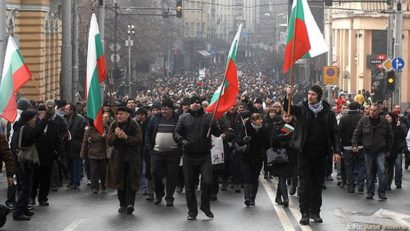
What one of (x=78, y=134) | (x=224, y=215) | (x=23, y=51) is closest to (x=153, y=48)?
(x=23, y=51)

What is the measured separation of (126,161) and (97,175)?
3479 mm

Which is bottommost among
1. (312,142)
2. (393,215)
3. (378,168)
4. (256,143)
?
(393,215)

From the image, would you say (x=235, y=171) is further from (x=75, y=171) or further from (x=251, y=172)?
(x=75, y=171)

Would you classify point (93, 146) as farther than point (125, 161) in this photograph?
Yes

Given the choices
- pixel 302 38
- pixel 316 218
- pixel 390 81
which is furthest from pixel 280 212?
pixel 390 81

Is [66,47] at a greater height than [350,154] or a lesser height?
greater

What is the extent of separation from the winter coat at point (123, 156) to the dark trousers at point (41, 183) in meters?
1.27

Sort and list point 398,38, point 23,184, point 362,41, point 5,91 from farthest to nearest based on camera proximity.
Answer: point 362,41, point 398,38, point 5,91, point 23,184

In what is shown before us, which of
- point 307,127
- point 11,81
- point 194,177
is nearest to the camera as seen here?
point 307,127

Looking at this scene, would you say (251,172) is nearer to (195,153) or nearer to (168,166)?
(168,166)

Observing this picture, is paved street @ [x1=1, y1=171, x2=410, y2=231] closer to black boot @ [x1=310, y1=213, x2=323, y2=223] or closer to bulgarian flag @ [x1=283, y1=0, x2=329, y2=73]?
black boot @ [x1=310, y1=213, x2=323, y2=223]

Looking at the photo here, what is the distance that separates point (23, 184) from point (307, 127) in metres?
4.09

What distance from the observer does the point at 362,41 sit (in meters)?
66.9

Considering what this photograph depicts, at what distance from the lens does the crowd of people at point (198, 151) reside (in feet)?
49.6
